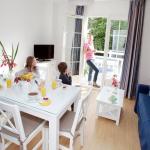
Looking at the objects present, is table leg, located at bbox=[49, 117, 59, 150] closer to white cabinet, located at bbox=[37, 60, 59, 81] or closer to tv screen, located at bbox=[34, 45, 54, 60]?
white cabinet, located at bbox=[37, 60, 59, 81]

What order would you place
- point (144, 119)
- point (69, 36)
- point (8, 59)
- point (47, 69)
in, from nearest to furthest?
point (144, 119)
point (8, 59)
point (47, 69)
point (69, 36)

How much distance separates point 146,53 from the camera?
3.88 m

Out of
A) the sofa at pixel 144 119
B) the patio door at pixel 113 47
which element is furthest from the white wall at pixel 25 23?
the sofa at pixel 144 119

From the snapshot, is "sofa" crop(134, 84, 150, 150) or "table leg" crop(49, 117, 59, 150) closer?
"table leg" crop(49, 117, 59, 150)

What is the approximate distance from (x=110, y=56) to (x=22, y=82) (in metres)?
2.91

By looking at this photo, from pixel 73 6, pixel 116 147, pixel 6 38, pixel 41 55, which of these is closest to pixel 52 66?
pixel 41 55

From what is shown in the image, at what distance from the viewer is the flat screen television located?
427 cm

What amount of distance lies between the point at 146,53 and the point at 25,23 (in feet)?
9.73

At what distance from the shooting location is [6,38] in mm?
3465

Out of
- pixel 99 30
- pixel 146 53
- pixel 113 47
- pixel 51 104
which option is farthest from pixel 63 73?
pixel 99 30

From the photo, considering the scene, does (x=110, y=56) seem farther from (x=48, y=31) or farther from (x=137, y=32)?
(x=48, y=31)

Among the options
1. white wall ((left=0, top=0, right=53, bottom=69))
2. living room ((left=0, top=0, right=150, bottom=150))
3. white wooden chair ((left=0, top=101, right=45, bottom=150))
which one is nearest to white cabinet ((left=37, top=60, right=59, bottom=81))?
living room ((left=0, top=0, right=150, bottom=150))

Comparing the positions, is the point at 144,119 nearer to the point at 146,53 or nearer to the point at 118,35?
the point at 146,53

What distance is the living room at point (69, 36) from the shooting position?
2.55 meters
